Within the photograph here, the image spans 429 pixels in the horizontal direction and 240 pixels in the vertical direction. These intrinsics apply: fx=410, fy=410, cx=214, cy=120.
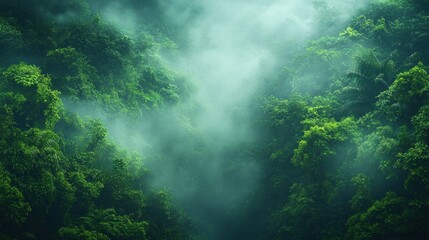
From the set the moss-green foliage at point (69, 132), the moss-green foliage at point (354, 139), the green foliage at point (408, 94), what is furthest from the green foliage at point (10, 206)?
the green foliage at point (408, 94)

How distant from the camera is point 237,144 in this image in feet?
74.9

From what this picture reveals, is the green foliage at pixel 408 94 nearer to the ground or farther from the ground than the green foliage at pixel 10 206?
farther from the ground

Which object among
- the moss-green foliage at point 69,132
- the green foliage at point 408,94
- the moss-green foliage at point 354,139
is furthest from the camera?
the green foliage at point 408,94

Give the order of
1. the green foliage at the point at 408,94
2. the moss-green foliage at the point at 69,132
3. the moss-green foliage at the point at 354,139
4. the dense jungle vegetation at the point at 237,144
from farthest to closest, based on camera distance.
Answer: the green foliage at the point at 408,94 < the moss-green foliage at the point at 354,139 < the dense jungle vegetation at the point at 237,144 < the moss-green foliage at the point at 69,132

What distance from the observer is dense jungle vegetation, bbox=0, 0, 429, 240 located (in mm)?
13203

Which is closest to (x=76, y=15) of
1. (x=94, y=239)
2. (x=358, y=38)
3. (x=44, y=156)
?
(x=44, y=156)

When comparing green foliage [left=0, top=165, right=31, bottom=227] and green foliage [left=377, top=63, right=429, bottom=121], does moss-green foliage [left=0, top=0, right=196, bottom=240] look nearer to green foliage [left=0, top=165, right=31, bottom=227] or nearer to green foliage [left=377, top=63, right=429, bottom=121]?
green foliage [left=0, top=165, right=31, bottom=227]

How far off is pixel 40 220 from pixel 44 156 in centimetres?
203

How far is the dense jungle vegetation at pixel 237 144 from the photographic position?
13.2 meters

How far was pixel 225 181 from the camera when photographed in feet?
72.1

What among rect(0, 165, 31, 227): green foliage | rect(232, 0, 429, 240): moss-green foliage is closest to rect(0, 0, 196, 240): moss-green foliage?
rect(0, 165, 31, 227): green foliage

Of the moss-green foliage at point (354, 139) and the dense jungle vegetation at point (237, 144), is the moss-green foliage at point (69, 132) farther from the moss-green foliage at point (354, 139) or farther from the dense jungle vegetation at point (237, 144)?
the moss-green foliage at point (354, 139)

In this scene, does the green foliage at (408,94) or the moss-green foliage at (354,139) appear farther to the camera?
the green foliage at (408,94)

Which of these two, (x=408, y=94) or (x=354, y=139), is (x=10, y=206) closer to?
(x=354, y=139)
